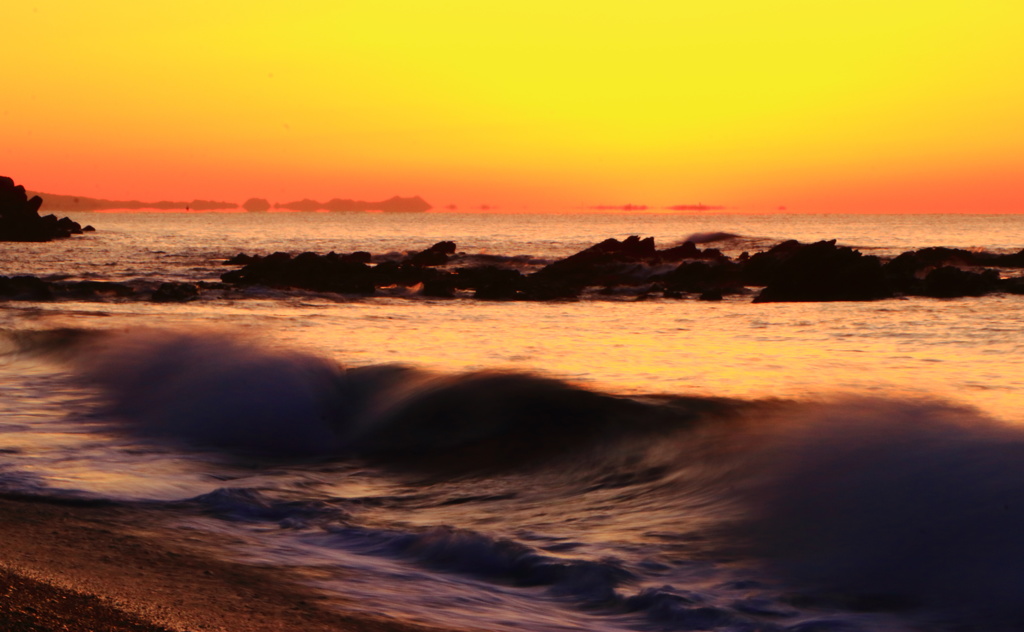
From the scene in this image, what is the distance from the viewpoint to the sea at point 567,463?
603 centimetres

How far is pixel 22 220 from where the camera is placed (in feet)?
245

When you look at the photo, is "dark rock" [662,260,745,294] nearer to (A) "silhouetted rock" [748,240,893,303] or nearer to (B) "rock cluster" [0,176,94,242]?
(A) "silhouetted rock" [748,240,893,303]

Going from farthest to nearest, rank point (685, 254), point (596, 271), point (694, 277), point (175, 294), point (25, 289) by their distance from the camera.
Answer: point (685, 254), point (596, 271), point (694, 277), point (175, 294), point (25, 289)

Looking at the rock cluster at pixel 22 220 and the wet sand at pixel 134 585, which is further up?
the rock cluster at pixel 22 220

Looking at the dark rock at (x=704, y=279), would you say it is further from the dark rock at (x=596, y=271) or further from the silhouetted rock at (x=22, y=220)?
the silhouetted rock at (x=22, y=220)

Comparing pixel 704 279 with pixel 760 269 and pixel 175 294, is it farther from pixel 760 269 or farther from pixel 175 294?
pixel 175 294

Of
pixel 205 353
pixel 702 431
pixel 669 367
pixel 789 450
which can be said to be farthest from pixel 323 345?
pixel 789 450

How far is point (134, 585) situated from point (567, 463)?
4.99 meters

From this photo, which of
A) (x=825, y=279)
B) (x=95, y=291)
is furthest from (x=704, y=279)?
(x=95, y=291)

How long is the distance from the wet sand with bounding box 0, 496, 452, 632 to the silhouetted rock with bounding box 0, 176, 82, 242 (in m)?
75.1

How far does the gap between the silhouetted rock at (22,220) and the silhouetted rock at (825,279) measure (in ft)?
208

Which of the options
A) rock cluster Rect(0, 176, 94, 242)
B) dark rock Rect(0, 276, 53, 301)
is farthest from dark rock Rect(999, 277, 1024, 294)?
rock cluster Rect(0, 176, 94, 242)

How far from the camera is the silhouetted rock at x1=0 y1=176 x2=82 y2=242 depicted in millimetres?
73562

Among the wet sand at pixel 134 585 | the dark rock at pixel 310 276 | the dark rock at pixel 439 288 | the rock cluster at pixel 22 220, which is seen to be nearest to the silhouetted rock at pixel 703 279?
the dark rock at pixel 439 288
